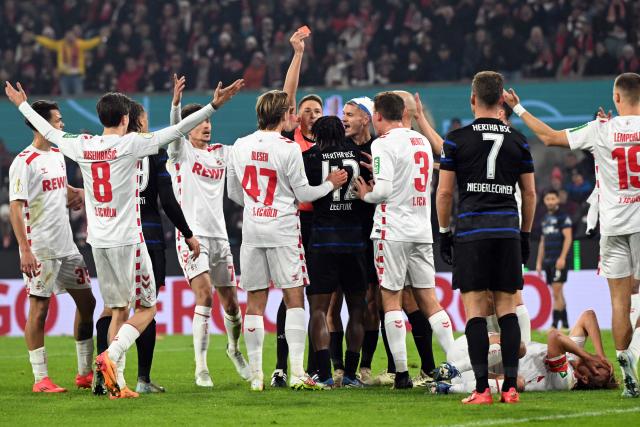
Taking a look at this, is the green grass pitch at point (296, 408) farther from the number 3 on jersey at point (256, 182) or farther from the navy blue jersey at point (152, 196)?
the number 3 on jersey at point (256, 182)

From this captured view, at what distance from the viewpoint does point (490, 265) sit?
7859mm

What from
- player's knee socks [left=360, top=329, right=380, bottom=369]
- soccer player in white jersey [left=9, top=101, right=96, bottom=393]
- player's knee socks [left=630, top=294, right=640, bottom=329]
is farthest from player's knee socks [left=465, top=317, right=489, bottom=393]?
soccer player in white jersey [left=9, top=101, right=96, bottom=393]

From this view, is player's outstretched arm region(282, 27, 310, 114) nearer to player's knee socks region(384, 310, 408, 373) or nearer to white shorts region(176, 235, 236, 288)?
white shorts region(176, 235, 236, 288)

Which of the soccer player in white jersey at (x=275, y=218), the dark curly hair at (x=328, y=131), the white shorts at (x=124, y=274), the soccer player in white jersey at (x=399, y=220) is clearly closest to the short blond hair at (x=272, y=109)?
the soccer player in white jersey at (x=275, y=218)

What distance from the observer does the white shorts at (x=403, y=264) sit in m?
9.12

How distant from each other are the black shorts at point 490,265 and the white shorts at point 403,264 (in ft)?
4.29

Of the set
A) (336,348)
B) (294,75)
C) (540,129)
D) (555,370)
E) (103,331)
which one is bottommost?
(555,370)

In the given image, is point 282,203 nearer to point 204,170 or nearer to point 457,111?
point 204,170

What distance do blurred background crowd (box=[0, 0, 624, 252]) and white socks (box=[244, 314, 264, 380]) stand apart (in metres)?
11.1

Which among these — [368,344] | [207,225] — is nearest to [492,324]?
[368,344]

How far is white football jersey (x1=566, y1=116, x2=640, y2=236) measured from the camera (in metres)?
8.38

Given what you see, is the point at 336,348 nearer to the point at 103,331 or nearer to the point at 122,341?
the point at 103,331

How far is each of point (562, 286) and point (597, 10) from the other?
26.8ft

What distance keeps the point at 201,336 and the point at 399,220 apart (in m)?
2.36
